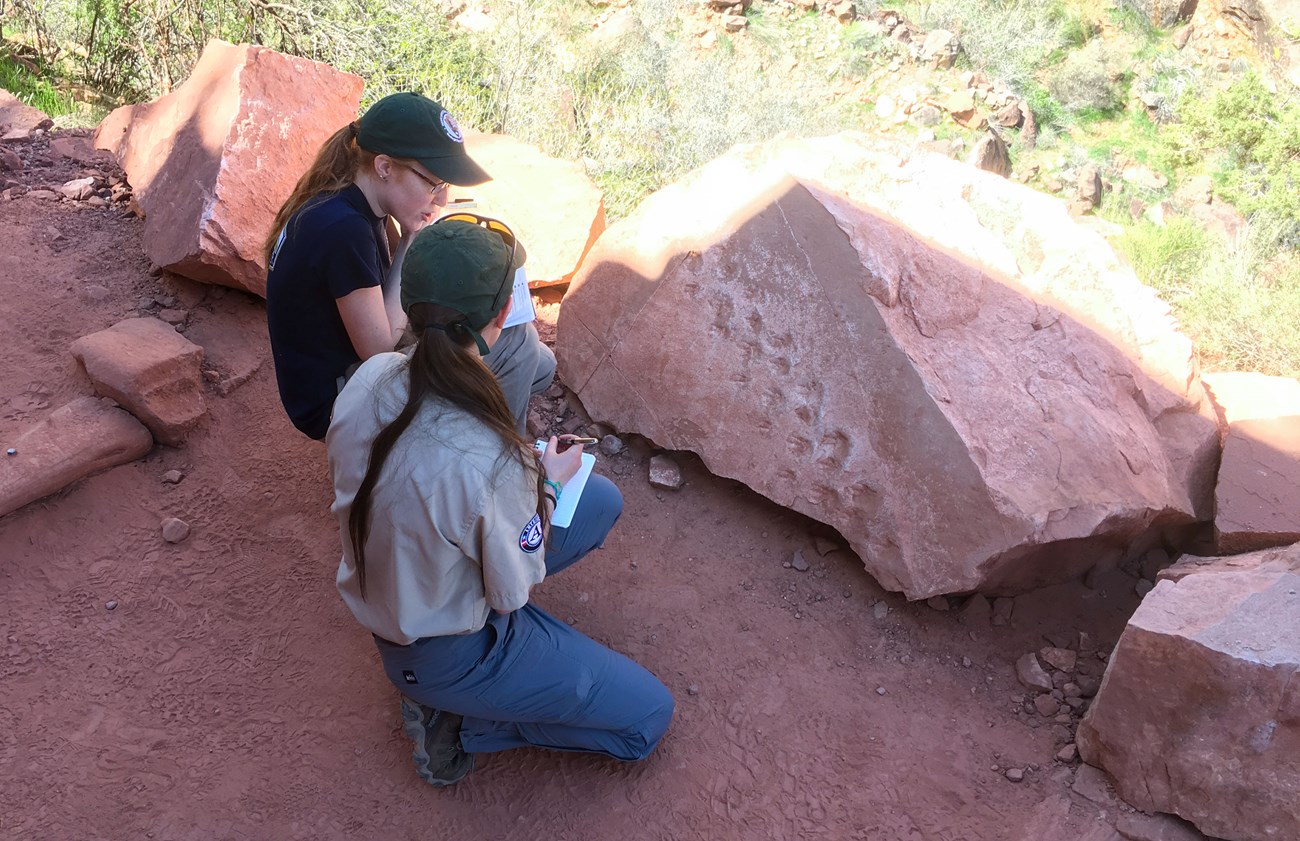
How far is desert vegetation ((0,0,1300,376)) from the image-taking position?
4.85 meters

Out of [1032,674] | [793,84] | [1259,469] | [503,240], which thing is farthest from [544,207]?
[793,84]

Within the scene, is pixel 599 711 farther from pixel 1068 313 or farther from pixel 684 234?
pixel 1068 313

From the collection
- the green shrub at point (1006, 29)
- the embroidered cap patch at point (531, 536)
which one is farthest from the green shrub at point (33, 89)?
the green shrub at point (1006, 29)

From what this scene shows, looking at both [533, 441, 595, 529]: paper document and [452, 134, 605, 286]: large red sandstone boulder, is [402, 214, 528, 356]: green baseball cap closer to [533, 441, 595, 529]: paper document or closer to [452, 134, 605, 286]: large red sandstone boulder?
[533, 441, 595, 529]: paper document

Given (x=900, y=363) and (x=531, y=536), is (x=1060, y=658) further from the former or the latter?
(x=531, y=536)

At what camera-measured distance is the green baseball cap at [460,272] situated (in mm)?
1730

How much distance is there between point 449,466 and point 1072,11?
26.0 feet

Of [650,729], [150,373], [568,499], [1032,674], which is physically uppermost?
[568,499]

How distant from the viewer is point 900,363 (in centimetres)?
282

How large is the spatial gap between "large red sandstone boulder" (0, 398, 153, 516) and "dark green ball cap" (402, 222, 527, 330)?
1.70 m

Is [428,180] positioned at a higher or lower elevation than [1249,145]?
higher

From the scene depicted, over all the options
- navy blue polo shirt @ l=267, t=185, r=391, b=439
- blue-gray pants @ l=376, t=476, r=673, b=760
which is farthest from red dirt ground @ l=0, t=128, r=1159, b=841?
navy blue polo shirt @ l=267, t=185, r=391, b=439

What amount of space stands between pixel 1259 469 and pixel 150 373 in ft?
11.8

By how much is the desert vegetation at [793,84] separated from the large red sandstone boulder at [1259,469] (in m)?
0.76
